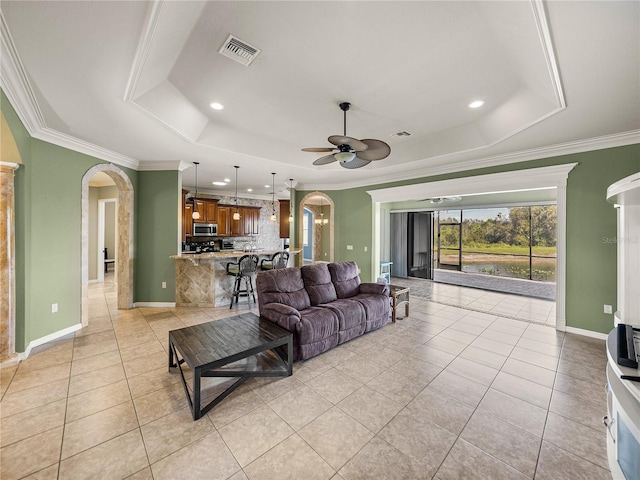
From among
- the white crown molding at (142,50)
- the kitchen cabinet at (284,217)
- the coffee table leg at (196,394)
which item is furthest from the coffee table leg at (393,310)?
the kitchen cabinet at (284,217)

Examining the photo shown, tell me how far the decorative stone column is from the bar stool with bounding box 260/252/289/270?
352cm

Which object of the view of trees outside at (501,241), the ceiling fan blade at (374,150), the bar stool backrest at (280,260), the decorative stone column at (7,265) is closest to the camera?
the ceiling fan blade at (374,150)

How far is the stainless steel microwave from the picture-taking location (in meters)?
7.66

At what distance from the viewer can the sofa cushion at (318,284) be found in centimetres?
380

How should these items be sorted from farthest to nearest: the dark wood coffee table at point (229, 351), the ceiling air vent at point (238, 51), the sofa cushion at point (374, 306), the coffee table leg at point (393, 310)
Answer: the coffee table leg at point (393, 310)
the sofa cushion at point (374, 306)
the dark wood coffee table at point (229, 351)
the ceiling air vent at point (238, 51)

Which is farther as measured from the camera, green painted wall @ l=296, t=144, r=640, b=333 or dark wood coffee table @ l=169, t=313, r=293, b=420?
green painted wall @ l=296, t=144, r=640, b=333

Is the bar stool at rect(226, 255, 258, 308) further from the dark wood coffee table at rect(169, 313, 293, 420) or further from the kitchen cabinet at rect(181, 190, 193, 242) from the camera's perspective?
the kitchen cabinet at rect(181, 190, 193, 242)

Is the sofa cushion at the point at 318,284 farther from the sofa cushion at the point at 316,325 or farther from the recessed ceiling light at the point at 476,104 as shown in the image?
the recessed ceiling light at the point at 476,104

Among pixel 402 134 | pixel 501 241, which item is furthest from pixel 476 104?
pixel 501 241

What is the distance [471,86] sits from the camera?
8.69ft

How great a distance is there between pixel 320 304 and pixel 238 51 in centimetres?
300

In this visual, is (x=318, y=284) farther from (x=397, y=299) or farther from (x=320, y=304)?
(x=397, y=299)

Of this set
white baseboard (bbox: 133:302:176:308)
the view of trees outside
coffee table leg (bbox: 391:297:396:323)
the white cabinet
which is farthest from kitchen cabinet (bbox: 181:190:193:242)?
the white cabinet

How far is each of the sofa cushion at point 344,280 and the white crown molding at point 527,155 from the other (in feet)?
8.14
